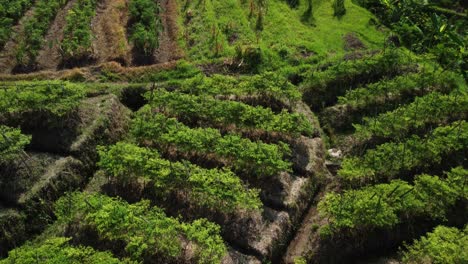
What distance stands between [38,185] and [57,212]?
218cm

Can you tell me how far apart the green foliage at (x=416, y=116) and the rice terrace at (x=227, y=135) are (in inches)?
5.4

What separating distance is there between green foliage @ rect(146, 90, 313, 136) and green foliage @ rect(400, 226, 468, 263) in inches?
414

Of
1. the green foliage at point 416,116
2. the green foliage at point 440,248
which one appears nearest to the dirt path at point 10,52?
the green foliage at point 416,116

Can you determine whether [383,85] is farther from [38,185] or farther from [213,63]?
[38,185]

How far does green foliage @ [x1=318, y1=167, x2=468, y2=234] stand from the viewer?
24812 mm

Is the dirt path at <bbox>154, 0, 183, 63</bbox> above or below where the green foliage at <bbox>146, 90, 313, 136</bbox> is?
above

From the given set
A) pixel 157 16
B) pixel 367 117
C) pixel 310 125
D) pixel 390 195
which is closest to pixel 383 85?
pixel 367 117

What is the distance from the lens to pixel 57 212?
2531 cm

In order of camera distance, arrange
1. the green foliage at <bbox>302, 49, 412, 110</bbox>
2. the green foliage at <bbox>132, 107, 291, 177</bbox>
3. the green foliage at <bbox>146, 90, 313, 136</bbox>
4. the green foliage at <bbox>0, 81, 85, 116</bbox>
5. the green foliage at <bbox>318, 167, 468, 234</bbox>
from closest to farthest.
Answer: the green foliage at <bbox>318, 167, 468, 234</bbox>
the green foliage at <bbox>132, 107, 291, 177</bbox>
the green foliage at <bbox>0, 81, 85, 116</bbox>
the green foliage at <bbox>146, 90, 313, 136</bbox>
the green foliage at <bbox>302, 49, 412, 110</bbox>

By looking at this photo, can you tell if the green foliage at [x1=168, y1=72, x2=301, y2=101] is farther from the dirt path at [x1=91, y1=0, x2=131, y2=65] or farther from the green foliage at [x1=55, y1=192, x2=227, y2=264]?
the green foliage at [x1=55, y1=192, x2=227, y2=264]

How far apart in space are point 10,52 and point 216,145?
21145 mm

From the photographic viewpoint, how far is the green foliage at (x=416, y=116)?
31484 millimetres

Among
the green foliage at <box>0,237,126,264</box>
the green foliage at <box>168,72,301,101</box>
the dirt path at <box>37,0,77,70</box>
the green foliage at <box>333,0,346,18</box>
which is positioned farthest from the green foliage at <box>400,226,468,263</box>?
the dirt path at <box>37,0,77,70</box>

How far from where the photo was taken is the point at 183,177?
86.2ft
